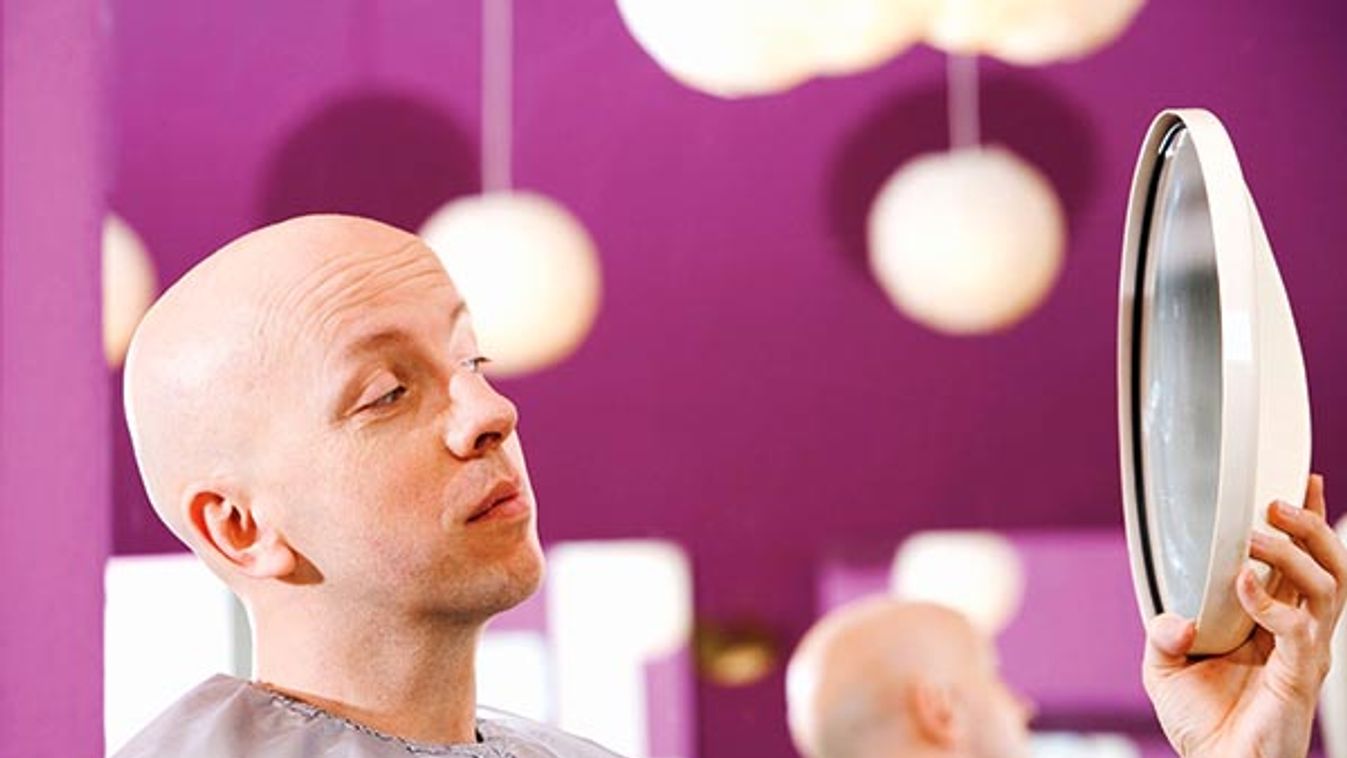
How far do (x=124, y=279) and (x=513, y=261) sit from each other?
2.28 ft

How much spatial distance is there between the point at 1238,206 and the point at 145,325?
807mm

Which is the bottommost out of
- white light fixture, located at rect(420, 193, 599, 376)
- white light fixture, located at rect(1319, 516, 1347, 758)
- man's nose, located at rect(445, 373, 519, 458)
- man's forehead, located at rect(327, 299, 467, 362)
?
white light fixture, located at rect(1319, 516, 1347, 758)

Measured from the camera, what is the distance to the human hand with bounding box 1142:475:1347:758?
150cm

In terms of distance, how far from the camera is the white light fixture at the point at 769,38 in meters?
3.76

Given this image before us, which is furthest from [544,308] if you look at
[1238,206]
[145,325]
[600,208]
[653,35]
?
[1238,206]

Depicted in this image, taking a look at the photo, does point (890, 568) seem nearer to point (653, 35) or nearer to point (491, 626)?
point (491, 626)

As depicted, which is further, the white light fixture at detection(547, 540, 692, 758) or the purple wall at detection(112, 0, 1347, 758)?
the white light fixture at detection(547, 540, 692, 758)

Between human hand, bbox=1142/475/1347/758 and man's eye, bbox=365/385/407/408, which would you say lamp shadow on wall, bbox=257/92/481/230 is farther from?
human hand, bbox=1142/475/1347/758

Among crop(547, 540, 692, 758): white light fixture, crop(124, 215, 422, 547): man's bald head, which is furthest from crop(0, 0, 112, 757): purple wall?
crop(547, 540, 692, 758): white light fixture

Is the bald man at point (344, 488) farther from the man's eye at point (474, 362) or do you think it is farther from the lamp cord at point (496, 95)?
the lamp cord at point (496, 95)

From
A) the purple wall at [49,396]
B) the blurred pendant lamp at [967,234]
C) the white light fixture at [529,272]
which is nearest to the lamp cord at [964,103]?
the blurred pendant lamp at [967,234]

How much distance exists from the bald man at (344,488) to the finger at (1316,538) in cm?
53

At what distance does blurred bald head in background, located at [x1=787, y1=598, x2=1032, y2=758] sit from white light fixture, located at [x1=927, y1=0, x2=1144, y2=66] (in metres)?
0.94

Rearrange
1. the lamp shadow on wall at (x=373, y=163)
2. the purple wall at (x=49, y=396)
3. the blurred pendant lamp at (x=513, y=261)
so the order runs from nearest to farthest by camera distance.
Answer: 1. the purple wall at (x=49, y=396)
2. the blurred pendant lamp at (x=513, y=261)
3. the lamp shadow on wall at (x=373, y=163)
